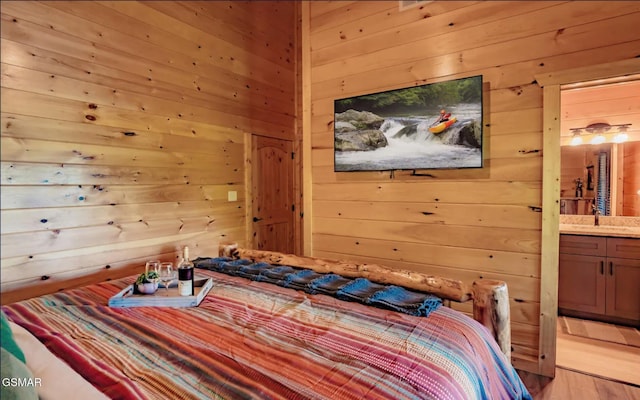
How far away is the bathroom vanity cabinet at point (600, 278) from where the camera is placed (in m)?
3.08

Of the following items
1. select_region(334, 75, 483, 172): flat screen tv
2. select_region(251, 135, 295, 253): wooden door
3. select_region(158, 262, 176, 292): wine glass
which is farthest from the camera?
select_region(251, 135, 295, 253): wooden door

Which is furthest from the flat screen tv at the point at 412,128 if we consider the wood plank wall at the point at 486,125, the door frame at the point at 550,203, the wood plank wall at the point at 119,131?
the wood plank wall at the point at 119,131

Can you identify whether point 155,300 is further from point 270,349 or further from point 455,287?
point 455,287

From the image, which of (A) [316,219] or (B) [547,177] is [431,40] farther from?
(A) [316,219]

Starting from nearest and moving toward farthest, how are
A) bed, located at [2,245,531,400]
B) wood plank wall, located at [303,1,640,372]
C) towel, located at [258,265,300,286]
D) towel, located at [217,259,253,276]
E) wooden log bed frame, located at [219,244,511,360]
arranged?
bed, located at [2,245,531,400], wooden log bed frame, located at [219,244,511,360], towel, located at [258,265,300,286], towel, located at [217,259,253,276], wood plank wall, located at [303,1,640,372]

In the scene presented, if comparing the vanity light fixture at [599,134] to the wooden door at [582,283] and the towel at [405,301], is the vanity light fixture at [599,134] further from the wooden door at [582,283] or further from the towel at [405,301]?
the towel at [405,301]

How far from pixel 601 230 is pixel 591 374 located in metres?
1.51

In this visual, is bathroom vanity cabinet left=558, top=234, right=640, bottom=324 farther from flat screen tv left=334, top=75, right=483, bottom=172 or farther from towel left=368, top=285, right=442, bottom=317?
towel left=368, top=285, right=442, bottom=317

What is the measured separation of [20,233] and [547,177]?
11.6ft

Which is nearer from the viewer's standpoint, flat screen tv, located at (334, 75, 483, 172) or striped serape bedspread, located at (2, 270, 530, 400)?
striped serape bedspread, located at (2, 270, 530, 400)

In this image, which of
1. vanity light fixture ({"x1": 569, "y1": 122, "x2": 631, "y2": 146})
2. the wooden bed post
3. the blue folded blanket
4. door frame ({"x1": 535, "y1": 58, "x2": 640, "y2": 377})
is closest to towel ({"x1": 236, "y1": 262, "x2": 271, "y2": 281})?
the blue folded blanket

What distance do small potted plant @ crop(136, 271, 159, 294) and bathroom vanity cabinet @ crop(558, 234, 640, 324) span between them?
3.58 meters

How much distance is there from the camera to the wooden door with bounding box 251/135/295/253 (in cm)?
415

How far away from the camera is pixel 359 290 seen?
170cm
